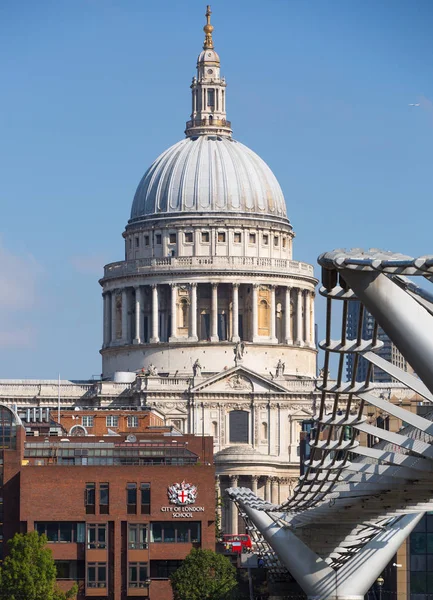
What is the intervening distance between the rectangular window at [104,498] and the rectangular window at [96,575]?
11.6 ft

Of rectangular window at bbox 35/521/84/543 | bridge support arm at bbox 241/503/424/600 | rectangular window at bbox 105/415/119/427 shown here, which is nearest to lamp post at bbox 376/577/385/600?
bridge support arm at bbox 241/503/424/600

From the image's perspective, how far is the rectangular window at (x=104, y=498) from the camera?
428 feet

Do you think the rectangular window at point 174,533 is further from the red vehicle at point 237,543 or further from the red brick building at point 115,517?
the red vehicle at point 237,543

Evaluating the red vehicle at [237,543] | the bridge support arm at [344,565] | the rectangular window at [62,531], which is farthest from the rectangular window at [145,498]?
the bridge support arm at [344,565]

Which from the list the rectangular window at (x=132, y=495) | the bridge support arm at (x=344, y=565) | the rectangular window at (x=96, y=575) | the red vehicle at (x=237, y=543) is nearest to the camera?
the bridge support arm at (x=344, y=565)

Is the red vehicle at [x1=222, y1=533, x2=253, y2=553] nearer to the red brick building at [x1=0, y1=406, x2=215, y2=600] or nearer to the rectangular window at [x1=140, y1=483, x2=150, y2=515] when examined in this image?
the red brick building at [x1=0, y1=406, x2=215, y2=600]

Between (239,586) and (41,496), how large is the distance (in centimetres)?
1241

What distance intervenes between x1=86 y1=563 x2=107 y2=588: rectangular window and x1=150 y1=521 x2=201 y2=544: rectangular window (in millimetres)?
3832

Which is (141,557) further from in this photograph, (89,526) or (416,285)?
(416,285)

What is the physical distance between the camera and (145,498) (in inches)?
5157

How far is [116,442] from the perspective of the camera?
14675cm

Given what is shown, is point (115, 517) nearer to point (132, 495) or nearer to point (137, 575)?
point (132, 495)

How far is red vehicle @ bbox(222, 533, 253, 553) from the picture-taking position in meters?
155

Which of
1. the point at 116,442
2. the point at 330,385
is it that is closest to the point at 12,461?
the point at 116,442
